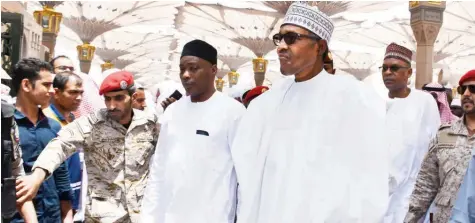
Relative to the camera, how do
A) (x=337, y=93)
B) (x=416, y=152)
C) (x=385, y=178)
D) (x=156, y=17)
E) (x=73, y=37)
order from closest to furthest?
(x=385, y=178) < (x=337, y=93) < (x=416, y=152) < (x=156, y=17) < (x=73, y=37)

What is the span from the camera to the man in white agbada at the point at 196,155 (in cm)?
347

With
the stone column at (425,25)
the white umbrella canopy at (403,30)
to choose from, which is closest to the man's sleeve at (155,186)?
the stone column at (425,25)

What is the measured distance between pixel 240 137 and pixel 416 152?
6.93 feet

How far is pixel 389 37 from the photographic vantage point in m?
26.7

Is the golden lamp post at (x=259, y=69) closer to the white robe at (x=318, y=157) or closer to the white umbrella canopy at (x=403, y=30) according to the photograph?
the white umbrella canopy at (x=403, y=30)

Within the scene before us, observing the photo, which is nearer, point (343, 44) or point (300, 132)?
point (300, 132)

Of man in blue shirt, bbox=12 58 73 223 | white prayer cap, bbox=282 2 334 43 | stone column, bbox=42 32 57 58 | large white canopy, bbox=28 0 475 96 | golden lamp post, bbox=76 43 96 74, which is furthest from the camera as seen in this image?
golden lamp post, bbox=76 43 96 74

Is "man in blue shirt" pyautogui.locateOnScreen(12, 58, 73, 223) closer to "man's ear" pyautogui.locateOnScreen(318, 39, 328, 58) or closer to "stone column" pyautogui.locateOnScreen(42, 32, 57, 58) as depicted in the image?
"man's ear" pyautogui.locateOnScreen(318, 39, 328, 58)

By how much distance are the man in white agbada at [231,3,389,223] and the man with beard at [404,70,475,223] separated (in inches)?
40.9

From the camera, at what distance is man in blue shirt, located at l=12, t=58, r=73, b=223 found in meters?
3.54

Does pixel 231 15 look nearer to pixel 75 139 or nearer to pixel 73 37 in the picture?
pixel 73 37

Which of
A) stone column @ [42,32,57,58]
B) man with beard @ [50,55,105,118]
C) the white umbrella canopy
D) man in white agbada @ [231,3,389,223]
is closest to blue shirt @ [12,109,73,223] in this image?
man in white agbada @ [231,3,389,223]

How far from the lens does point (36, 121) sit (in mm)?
3701

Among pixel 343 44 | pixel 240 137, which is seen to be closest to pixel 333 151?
pixel 240 137
